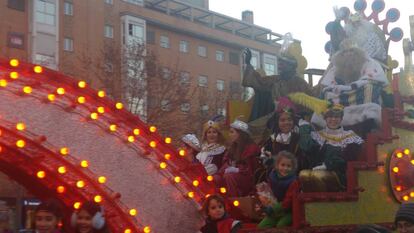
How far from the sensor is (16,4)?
28.0 meters

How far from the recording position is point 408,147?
5.34 meters

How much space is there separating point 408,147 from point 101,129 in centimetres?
287

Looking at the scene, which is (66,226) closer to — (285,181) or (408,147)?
(285,181)

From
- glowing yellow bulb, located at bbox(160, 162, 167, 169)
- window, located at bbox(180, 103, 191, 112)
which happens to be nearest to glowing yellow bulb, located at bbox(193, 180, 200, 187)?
glowing yellow bulb, located at bbox(160, 162, 167, 169)

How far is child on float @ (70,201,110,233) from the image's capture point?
364 centimetres

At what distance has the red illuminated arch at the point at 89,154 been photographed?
143 inches

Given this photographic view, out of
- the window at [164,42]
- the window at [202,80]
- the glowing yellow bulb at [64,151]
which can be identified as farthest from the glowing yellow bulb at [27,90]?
the window at [202,80]

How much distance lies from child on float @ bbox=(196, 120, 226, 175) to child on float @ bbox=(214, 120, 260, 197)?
11cm

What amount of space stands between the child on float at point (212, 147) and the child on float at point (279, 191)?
114 cm

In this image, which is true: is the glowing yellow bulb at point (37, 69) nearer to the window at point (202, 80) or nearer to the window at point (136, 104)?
the window at point (136, 104)

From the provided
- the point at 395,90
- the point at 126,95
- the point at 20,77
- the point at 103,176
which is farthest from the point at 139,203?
Result: the point at 126,95

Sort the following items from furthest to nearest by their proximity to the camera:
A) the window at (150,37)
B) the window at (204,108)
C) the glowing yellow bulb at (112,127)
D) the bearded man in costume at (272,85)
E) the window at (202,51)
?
the window at (202,51), the window at (150,37), the window at (204,108), the bearded man in costume at (272,85), the glowing yellow bulb at (112,127)

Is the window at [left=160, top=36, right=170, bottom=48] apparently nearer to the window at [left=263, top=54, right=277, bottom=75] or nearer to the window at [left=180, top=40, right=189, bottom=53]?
the window at [left=180, top=40, right=189, bottom=53]

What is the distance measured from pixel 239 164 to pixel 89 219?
2.13 metres
